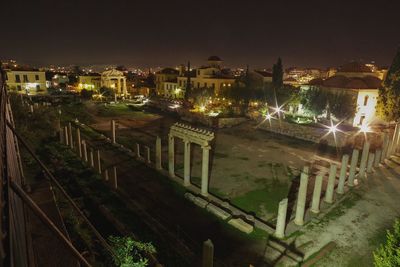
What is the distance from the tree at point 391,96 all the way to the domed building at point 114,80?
54.6 m

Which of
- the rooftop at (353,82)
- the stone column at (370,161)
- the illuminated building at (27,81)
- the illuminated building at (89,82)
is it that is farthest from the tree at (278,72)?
the illuminated building at (27,81)

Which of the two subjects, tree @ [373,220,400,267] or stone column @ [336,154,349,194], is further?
stone column @ [336,154,349,194]

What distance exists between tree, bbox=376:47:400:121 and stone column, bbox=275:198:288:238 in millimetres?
29010

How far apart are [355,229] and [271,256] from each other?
5.49 m

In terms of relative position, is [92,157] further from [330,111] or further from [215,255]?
[330,111]

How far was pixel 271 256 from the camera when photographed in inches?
452

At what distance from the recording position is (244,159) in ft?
78.3

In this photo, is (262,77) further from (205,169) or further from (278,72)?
(205,169)

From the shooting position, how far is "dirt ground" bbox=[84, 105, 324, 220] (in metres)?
16.9


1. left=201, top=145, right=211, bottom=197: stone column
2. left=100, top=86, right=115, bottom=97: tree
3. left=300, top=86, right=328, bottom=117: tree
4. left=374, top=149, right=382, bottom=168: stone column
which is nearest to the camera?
left=201, top=145, right=211, bottom=197: stone column

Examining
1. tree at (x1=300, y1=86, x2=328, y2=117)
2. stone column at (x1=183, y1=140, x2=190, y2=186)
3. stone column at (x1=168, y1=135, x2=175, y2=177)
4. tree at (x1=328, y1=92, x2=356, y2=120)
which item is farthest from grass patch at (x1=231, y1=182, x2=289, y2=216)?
tree at (x1=300, y1=86, x2=328, y2=117)

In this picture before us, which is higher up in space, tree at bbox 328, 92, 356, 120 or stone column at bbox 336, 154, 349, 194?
tree at bbox 328, 92, 356, 120

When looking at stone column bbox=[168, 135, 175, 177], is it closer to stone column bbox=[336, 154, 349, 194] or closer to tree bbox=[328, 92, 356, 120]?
stone column bbox=[336, 154, 349, 194]

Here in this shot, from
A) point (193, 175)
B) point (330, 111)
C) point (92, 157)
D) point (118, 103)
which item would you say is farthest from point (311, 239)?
point (118, 103)
